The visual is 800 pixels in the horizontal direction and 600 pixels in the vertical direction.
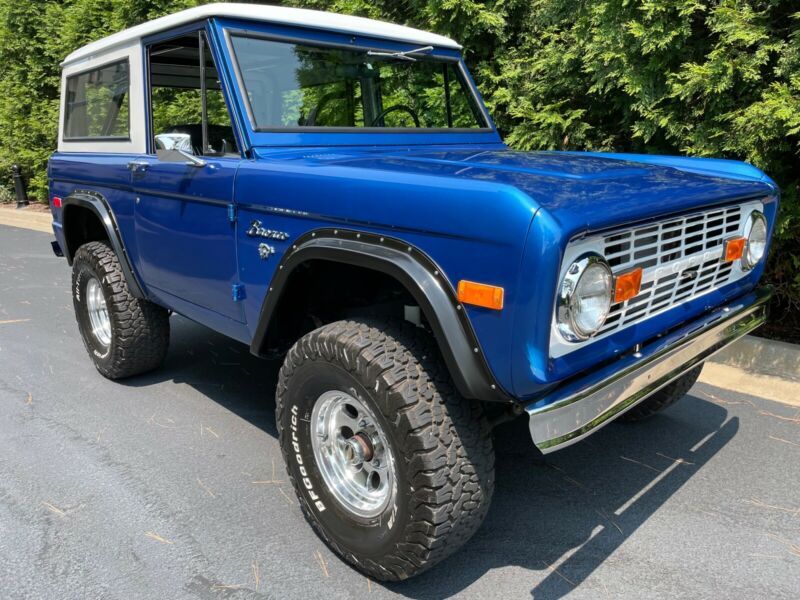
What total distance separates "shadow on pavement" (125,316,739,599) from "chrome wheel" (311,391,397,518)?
1.01 feet

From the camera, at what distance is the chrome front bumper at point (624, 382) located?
6.14 feet

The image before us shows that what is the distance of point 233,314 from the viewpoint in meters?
2.87

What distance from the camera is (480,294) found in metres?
1.87

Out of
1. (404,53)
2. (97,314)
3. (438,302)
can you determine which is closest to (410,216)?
(438,302)

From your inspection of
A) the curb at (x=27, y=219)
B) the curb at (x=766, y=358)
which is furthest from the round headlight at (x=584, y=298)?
the curb at (x=27, y=219)

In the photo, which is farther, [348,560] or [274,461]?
[274,461]

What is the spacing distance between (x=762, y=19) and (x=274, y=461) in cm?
380

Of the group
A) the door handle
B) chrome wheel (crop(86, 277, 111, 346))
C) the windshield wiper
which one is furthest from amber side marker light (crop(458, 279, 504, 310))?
chrome wheel (crop(86, 277, 111, 346))

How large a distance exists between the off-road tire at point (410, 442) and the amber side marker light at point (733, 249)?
1164 millimetres

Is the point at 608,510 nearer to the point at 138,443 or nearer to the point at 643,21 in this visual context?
the point at 138,443

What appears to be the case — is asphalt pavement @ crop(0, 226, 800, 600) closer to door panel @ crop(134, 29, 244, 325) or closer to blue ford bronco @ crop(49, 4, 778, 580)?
blue ford bronco @ crop(49, 4, 778, 580)

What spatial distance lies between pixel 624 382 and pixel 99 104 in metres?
3.50

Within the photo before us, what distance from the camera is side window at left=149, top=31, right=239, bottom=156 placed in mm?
2896

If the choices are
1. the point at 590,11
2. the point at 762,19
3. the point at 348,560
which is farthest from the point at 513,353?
the point at 590,11
